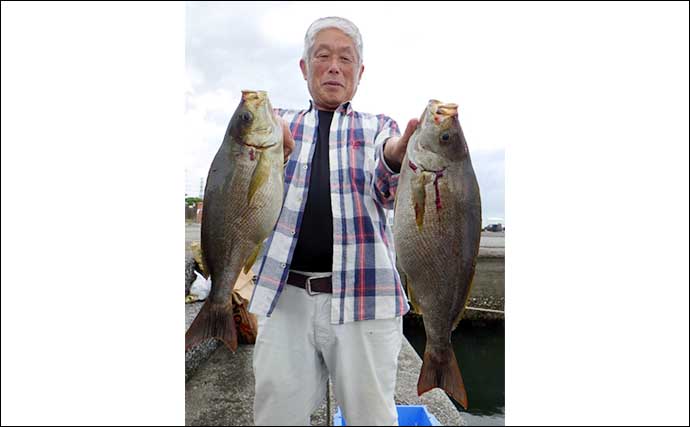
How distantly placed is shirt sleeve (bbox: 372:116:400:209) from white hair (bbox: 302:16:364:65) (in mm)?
216

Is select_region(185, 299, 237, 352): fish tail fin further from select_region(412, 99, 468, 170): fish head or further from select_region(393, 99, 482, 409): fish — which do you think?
select_region(412, 99, 468, 170): fish head

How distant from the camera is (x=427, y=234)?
1.01 m

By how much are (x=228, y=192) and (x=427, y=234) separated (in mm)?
495

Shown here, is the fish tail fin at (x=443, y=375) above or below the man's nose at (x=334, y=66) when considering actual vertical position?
below

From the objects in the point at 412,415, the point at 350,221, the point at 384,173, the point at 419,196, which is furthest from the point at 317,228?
the point at 412,415

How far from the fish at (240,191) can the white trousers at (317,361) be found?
319 mm

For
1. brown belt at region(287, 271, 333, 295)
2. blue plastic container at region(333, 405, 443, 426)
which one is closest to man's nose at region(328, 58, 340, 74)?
brown belt at region(287, 271, 333, 295)

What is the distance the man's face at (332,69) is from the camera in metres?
1.19

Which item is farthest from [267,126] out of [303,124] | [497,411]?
[497,411]

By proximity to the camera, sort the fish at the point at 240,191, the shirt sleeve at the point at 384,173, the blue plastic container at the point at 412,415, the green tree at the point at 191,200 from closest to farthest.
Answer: the fish at the point at 240,191
the shirt sleeve at the point at 384,173
the green tree at the point at 191,200
the blue plastic container at the point at 412,415

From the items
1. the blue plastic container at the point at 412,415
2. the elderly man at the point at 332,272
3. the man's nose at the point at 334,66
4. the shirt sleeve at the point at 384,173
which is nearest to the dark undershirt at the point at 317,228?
the elderly man at the point at 332,272

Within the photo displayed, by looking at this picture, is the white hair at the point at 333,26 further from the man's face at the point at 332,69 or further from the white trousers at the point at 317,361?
the white trousers at the point at 317,361

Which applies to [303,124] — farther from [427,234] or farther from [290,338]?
[290,338]

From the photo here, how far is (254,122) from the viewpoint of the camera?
3.21 feet
